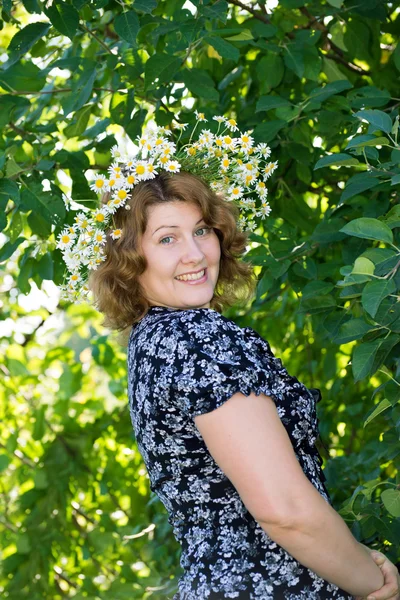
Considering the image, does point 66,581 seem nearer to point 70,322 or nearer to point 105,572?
point 105,572

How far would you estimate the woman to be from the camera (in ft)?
4.75

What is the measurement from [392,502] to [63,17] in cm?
129

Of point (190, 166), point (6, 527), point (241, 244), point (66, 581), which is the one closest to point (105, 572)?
point (66, 581)

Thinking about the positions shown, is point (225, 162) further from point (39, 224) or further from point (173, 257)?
point (39, 224)

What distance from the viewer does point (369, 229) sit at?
1.45 metres

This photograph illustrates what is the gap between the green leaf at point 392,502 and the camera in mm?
1789

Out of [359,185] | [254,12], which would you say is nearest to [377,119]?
[359,185]

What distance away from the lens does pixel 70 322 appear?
388 cm

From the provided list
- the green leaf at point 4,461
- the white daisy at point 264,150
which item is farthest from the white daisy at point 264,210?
the green leaf at point 4,461

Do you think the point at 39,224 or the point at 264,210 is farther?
the point at 39,224

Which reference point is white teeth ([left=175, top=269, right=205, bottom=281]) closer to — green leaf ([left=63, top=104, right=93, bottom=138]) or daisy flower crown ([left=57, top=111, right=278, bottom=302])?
daisy flower crown ([left=57, top=111, right=278, bottom=302])

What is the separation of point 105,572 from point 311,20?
220 centimetres

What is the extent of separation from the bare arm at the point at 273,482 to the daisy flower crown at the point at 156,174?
0.53 meters

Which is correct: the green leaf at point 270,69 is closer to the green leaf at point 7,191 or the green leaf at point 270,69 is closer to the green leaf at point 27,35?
the green leaf at point 27,35
